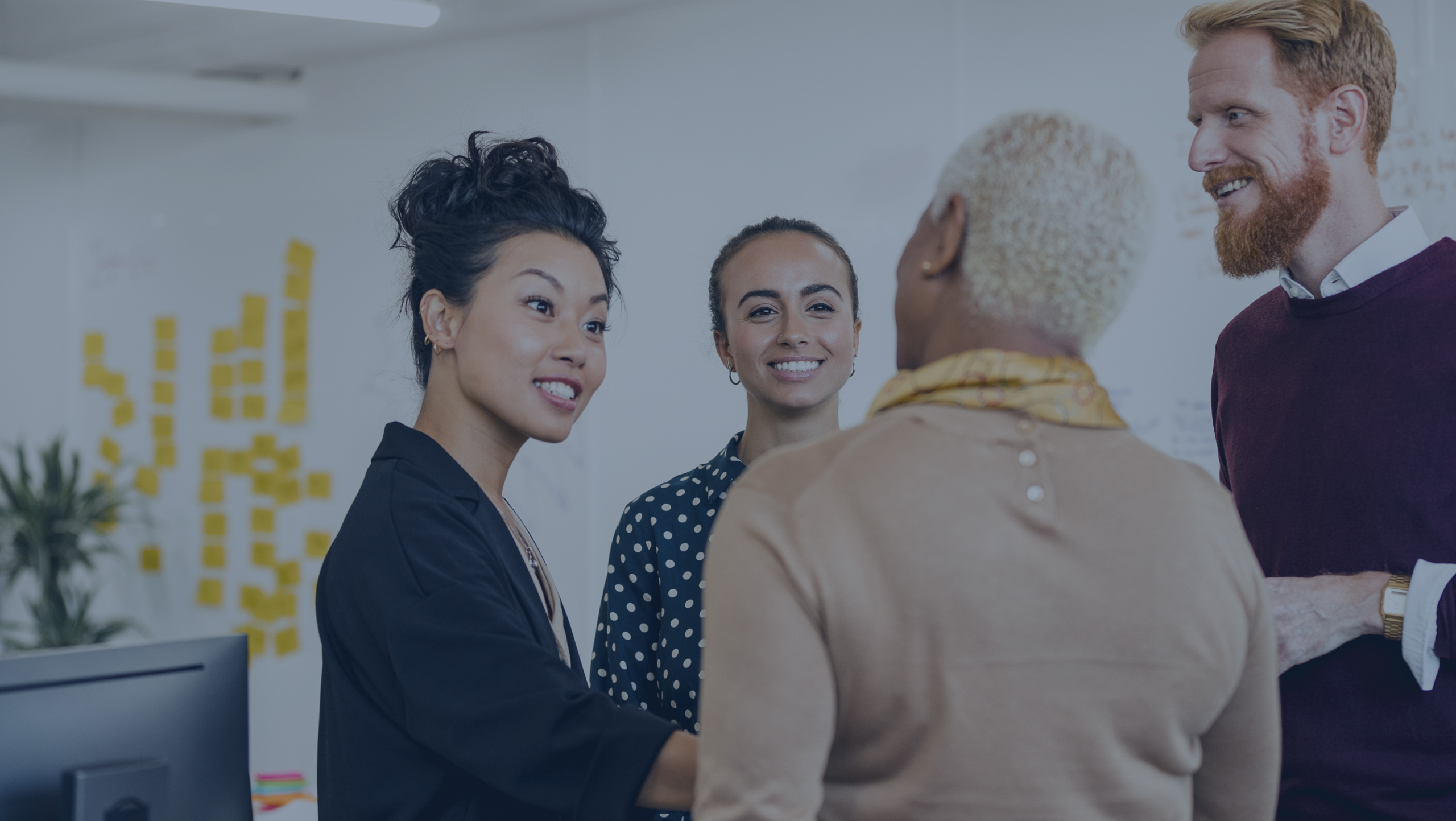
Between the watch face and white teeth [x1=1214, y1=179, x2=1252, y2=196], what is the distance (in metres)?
0.63

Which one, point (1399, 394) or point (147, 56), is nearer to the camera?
point (1399, 394)

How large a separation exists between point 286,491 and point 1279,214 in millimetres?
4017

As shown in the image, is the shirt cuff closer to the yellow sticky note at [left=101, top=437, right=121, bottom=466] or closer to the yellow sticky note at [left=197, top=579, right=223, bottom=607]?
the yellow sticky note at [left=197, top=579, right=223, bottom=607]

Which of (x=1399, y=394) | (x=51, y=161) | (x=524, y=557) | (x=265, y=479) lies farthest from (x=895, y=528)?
(x=51, y=161)

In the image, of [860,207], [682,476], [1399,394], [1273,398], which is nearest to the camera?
[1399,394]

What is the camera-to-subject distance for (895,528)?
0.83m

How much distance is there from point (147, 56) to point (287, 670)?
2.64 meters

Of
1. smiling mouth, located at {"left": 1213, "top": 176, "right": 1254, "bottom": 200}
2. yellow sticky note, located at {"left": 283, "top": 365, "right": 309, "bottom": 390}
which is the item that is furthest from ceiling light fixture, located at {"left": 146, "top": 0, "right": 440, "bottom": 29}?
smiling mouth, located at {"left": 1213, "top": 176, "right": 1254, "bottom": 200}

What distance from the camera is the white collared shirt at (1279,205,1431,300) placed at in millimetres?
1531

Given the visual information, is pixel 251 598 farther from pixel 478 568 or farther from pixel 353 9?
pixel 478 568

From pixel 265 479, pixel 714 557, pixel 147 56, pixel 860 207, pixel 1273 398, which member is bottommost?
pixel 265 479

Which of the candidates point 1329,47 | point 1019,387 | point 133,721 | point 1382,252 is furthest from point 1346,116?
point 133,721

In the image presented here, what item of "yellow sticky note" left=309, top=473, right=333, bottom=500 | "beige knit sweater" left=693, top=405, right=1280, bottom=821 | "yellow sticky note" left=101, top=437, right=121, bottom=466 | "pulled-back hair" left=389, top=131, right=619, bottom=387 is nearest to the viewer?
"beige knit sweater" left=693, top=405, right=1280, bottom=821

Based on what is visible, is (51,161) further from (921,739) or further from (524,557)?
(921,739)
